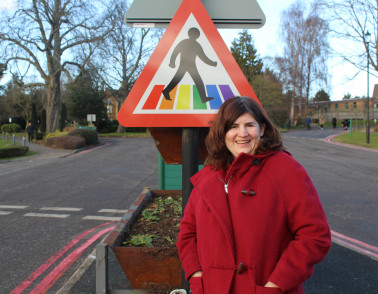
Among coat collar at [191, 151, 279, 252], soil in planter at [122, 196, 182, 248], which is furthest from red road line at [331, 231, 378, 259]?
coat collar at [191, 151, 279, 252]

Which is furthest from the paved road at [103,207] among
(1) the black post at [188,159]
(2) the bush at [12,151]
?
(2) the bush at [12,151]

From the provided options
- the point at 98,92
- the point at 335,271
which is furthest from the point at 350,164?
the point at 98,92

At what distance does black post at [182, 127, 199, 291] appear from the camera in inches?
73.9

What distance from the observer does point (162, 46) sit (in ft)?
6.09

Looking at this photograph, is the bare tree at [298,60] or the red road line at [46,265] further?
the bare tree at [298,60]

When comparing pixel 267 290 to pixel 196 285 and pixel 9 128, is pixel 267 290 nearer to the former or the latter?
pixel 196 285

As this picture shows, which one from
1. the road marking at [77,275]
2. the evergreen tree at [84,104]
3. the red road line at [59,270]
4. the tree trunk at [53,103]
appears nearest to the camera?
the road marking at [77,275]

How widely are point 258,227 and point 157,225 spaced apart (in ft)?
6.56

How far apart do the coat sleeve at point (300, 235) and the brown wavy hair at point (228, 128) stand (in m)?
0.23

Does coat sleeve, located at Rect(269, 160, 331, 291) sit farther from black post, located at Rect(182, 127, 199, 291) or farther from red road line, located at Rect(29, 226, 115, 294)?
red road line, located at Rect(29, 226, 115, 294)

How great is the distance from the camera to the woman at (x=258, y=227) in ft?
4.37

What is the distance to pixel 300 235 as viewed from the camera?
1.34 meters

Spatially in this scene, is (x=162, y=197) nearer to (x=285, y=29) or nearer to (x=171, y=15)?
(x=171, y=15)

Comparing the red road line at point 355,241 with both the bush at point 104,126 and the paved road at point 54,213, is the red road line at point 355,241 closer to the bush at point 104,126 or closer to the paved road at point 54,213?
the paved road at point 54,213
